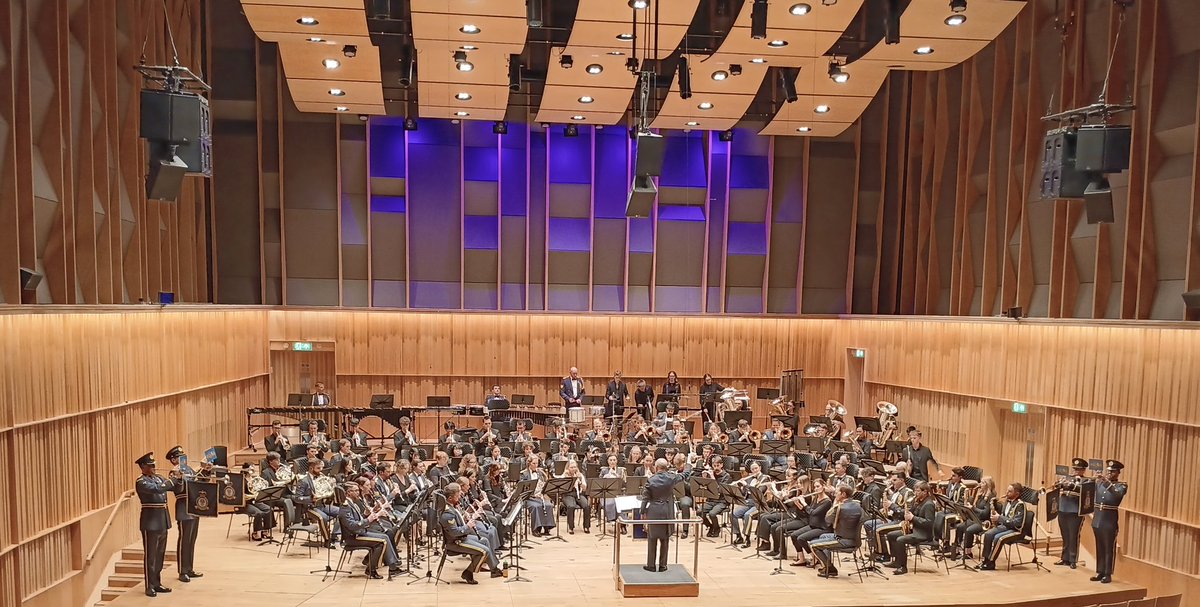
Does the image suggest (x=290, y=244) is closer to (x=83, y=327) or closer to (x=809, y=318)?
(x=83, y=327)

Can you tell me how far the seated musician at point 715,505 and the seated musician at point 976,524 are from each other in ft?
10.1

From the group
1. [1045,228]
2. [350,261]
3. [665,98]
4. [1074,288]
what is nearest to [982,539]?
[1074,288]

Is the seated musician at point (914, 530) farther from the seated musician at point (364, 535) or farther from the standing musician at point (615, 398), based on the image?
the standing musician at point (615, 398)

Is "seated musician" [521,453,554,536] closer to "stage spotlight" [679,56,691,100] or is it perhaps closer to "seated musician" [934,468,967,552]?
"seated musician" [934,468,967,552]

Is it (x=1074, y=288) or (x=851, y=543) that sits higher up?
(x=1074, y=288)

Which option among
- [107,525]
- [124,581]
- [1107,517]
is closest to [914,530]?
[1107,517]

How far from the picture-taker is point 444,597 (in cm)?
954

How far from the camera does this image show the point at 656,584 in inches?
376

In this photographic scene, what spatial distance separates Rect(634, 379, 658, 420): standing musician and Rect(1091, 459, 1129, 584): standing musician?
833 cm

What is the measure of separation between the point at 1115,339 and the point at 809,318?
818cm

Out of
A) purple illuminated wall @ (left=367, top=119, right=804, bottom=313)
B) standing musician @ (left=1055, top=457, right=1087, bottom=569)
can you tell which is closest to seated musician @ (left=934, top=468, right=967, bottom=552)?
standing musician @ (left=1055, top=457, right=1087, bottom=569)


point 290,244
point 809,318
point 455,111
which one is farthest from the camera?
point 809,318

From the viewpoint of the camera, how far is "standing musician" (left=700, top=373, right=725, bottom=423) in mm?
17578

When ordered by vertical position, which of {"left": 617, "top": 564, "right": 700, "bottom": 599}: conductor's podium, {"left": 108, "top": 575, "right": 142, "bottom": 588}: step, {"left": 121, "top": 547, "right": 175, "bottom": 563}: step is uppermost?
{"left": 617, "top": 564, "right": 700, "bottom": 599}: conductor's podium
